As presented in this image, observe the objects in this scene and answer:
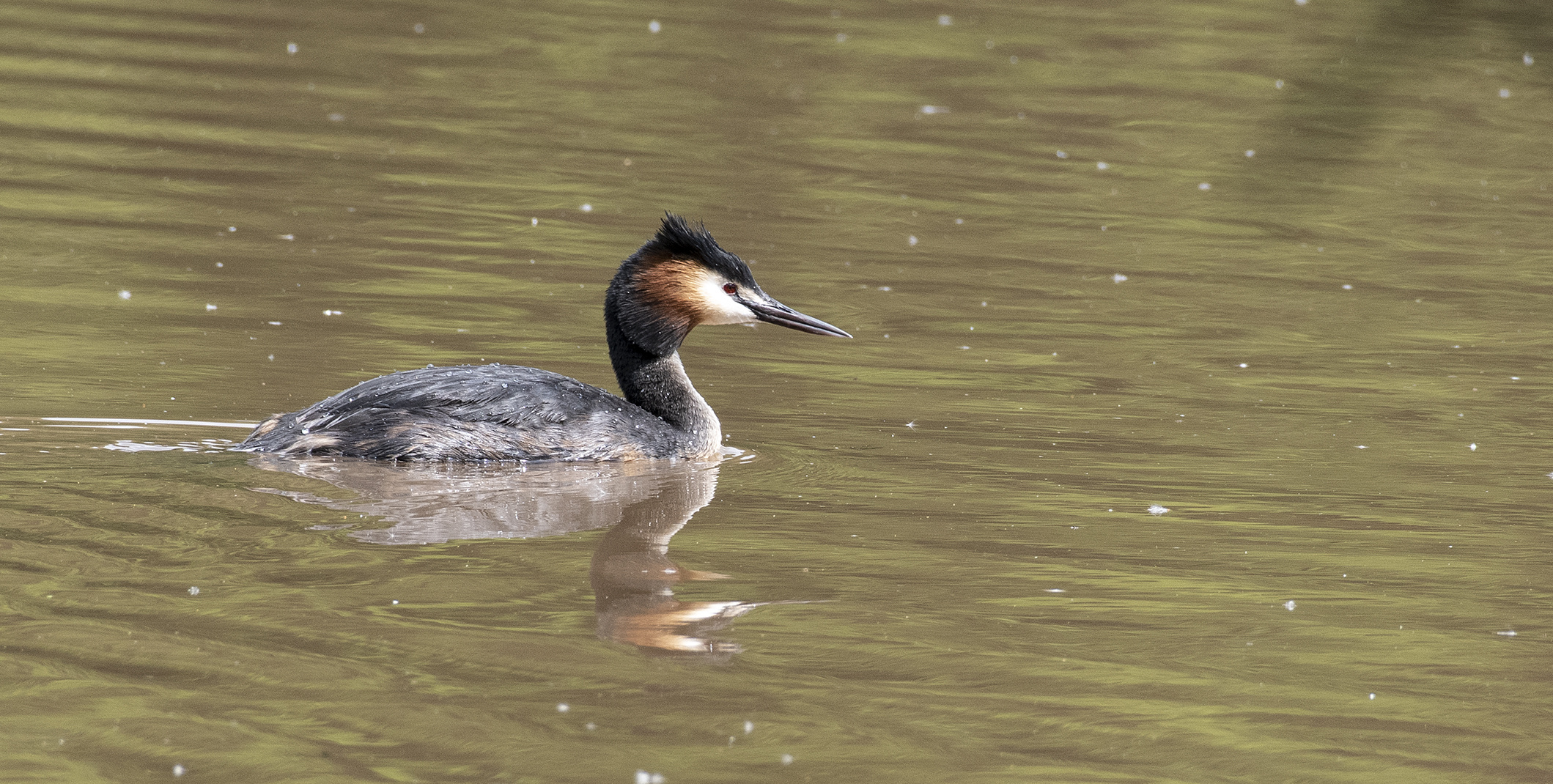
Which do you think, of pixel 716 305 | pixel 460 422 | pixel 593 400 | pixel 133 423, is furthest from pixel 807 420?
pixel 133 423

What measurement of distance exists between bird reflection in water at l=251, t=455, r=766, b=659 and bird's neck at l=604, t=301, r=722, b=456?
0.17 meters

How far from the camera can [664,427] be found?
833 centimetres

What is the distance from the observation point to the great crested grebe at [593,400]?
767cm

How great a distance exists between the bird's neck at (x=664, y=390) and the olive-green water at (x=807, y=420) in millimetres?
197

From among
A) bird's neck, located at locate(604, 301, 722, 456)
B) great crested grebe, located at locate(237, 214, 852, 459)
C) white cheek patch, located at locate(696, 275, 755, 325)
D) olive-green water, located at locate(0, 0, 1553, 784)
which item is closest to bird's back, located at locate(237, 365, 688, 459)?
great crested grebe, located at locate(237, 214, 852, 459)

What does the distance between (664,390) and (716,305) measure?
0.49 metres

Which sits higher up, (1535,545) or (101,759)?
(101,759)

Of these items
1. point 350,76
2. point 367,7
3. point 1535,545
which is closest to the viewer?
point 1535,545

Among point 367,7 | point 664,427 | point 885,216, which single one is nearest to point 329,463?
point 664,427

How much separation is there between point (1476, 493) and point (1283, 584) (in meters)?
1.92

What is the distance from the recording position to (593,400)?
8086 mm

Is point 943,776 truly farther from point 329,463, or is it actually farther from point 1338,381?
point 1338,381

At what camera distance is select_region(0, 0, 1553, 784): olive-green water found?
15.5ft

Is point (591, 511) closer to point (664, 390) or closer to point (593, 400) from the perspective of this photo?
point (593, 400)
